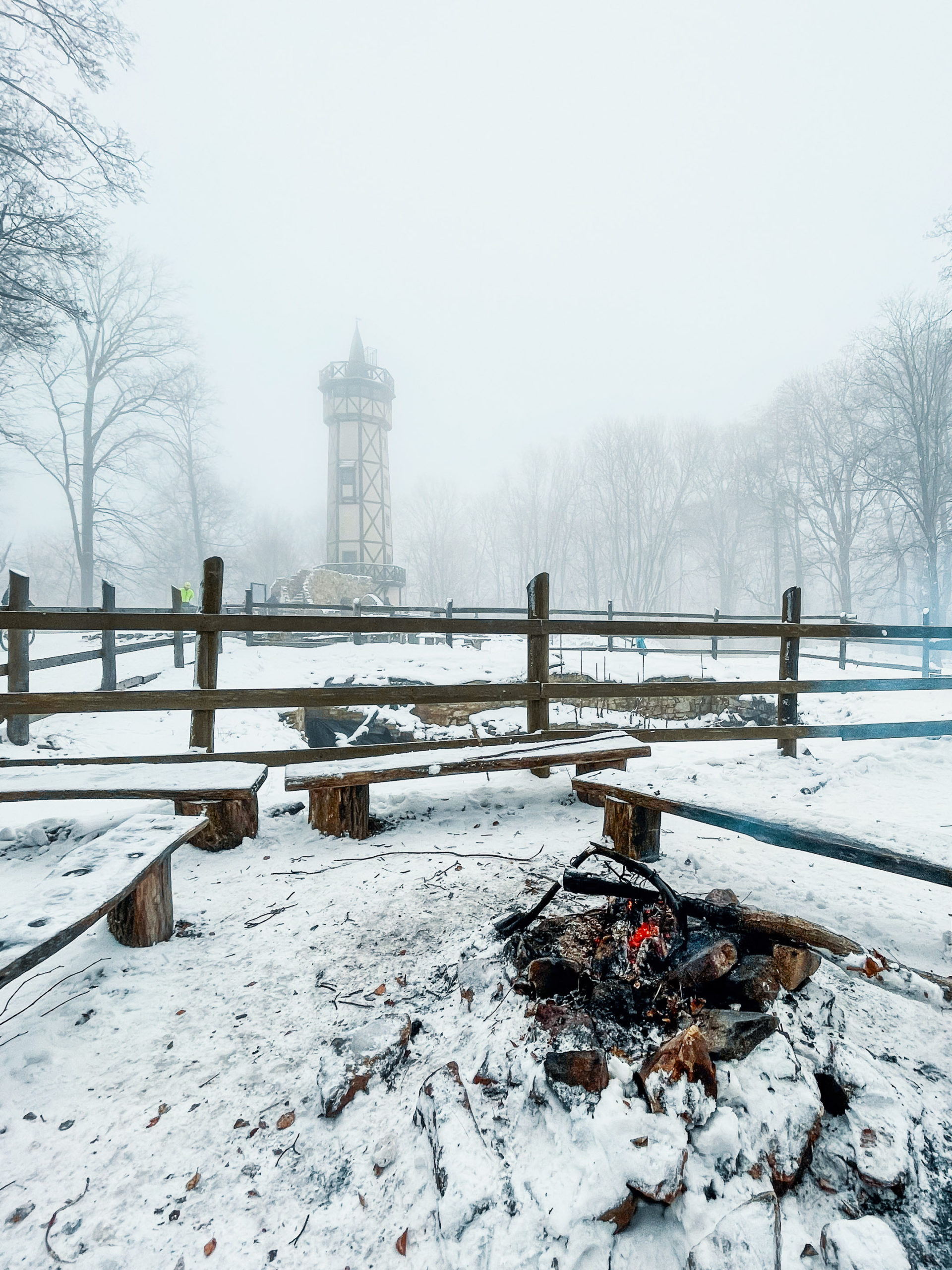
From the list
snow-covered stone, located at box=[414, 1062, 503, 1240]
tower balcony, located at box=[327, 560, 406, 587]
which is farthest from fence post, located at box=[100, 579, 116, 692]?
tower balcony, located at box=[327, 560, 406, 587]

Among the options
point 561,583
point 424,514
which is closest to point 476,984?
point 561,583

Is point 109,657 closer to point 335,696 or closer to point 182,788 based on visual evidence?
point 335,696

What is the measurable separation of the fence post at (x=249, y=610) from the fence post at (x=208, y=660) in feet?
23.9

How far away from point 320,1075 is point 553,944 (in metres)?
0.85

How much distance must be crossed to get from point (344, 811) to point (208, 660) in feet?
5.55

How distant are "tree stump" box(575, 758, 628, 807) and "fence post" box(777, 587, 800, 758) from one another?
8.26 ft

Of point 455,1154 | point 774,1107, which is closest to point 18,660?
point 455,1154

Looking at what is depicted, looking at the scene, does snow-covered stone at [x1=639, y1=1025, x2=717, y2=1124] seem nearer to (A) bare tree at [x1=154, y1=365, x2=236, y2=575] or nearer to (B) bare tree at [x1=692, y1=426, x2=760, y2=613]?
(A) bare tree at [x1=154, y1=365, x2=236, y2=575]

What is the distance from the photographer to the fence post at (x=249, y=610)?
43.5 feet

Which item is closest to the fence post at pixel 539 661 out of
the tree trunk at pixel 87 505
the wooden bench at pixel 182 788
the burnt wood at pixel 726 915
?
the wooden bench at pixel 182 788

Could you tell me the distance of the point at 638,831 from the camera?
299 cm

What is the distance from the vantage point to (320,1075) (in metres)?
1.62

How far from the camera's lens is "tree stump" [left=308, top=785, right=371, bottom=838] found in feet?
11.5

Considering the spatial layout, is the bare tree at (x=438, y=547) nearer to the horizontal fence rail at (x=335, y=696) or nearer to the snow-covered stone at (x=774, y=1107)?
the horizontal fence rail at (x=335, y=696)
